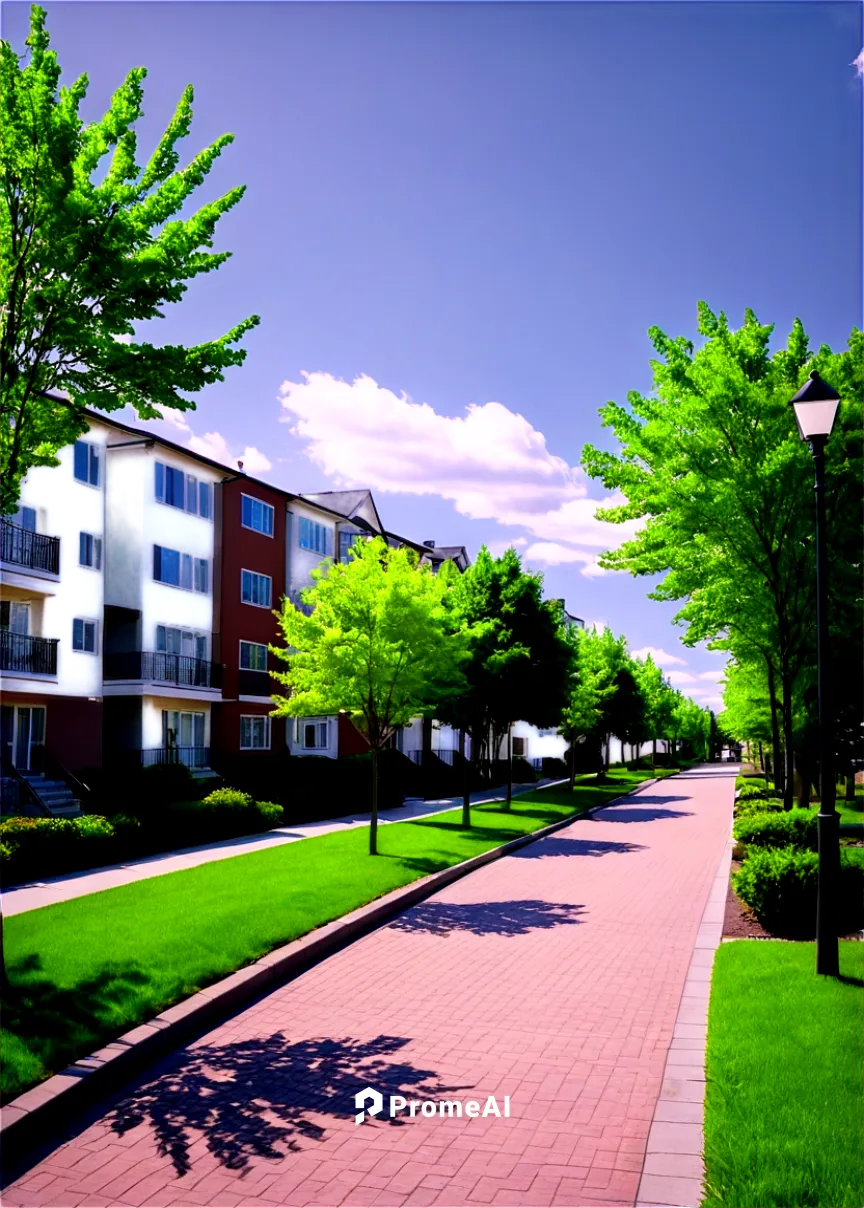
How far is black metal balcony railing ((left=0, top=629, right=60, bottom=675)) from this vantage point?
27.1 meters

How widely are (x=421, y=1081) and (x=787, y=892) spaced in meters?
6.53

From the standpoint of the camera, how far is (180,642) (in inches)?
1357

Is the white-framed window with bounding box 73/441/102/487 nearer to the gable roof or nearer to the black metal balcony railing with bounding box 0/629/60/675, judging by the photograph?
the black metal balcony railing with bounding box 0/629/60/675

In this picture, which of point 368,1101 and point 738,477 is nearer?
point 368,1101

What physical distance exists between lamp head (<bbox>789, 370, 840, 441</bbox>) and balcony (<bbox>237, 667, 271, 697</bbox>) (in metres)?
29.0

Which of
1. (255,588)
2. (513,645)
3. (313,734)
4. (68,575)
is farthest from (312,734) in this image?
(68,575)

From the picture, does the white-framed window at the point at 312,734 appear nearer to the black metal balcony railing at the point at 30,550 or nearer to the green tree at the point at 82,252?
the black metal balcony railing at the point at 30,550

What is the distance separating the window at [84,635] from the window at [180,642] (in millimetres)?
2375

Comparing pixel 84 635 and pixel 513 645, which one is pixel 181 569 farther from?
pixel 513 645

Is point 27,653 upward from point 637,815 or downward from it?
upward

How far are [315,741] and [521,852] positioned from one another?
2120cm

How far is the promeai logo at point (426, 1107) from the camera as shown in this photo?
718cm

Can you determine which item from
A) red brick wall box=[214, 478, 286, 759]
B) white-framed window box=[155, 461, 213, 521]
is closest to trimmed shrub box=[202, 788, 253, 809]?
red brick wall box=[214, 478, 286, 759]

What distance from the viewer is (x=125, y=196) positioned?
10.1m
